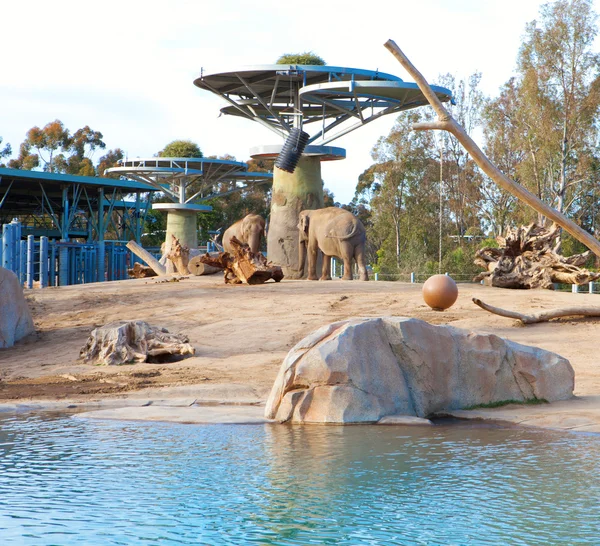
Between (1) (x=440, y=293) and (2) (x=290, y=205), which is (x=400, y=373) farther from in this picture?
(2) (x=290, y=205)

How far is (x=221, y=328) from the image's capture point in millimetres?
14000

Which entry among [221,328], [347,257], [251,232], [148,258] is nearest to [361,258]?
[347,257]

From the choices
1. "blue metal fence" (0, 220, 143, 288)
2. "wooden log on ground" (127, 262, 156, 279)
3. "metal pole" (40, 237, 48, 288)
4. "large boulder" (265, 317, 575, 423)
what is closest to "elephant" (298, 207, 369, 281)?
"wooden log on ground" (127, 262, 156, 279)

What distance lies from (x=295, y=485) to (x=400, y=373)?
2572 mm

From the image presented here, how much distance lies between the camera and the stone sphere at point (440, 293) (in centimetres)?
1419

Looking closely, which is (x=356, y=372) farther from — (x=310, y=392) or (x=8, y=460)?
(x=8, y=460)

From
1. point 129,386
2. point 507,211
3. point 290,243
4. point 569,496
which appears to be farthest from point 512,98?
point 569,496

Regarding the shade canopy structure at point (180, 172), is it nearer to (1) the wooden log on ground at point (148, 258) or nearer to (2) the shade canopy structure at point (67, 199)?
(2) the shade canopy structure at point (67, 199)

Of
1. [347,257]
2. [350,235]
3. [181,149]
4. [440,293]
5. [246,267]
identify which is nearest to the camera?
[440,293]

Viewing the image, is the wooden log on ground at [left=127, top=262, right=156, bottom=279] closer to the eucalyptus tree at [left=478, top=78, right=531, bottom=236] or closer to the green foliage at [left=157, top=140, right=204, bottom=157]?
the eucalyptus tree at [left=478, top=78, right=531, bottom=236]

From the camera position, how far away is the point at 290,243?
24.5 metres

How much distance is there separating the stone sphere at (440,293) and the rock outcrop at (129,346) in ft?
13.7

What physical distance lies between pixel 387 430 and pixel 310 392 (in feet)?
2.70

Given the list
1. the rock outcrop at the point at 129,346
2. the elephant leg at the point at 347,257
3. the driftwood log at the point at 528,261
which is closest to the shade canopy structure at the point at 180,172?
the elephant leg at the point at 347,257
